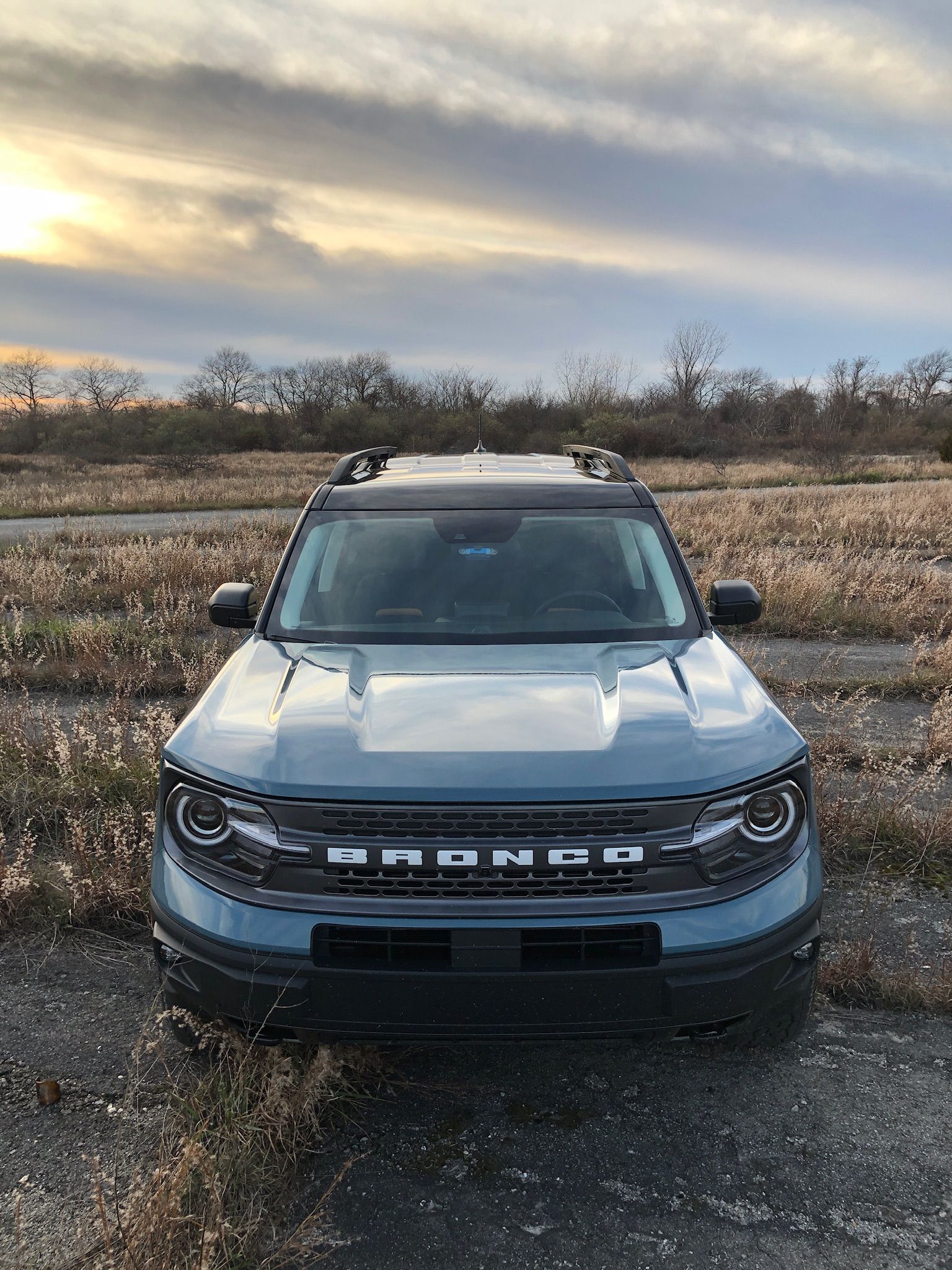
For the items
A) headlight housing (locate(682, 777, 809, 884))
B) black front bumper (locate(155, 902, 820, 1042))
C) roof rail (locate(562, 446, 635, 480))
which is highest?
roof rail (locate(562, 446, 635, 480))

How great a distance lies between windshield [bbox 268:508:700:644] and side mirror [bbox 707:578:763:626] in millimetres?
228

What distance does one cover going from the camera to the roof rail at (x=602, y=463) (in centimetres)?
416

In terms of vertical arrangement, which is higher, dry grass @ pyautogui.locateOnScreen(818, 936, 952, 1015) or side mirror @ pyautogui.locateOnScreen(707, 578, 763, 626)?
side mirror @ pyautogui.locateOnScreen(707, 578, 763, 626)

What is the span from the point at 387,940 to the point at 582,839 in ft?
1.70

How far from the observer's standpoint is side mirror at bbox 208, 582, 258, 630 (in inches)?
143

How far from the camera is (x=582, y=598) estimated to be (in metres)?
3.54

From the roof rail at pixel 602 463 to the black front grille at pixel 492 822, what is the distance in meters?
2.14

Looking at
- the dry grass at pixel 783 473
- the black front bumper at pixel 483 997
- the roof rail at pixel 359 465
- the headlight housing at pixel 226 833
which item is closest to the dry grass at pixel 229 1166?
the black front bumper at pixel 483 997

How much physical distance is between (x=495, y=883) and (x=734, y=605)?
6.32ft

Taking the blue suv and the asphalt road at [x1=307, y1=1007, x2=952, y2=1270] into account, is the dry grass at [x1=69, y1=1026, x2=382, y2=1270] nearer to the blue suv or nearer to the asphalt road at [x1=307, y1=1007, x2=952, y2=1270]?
the asphalt road at [x1=307, y1=1007, x2=952, y2=1270]

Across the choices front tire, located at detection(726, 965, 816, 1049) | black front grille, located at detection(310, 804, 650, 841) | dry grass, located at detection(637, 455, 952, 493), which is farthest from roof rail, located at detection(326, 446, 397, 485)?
dry grass, located at detection(637, 455, 952, 493)

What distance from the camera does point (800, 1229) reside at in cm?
216

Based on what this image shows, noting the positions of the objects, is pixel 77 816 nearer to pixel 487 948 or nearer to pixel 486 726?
pixel 486 726

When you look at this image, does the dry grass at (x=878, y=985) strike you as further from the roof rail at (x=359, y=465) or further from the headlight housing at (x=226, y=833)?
the roof rail at (x=359, y=465)
